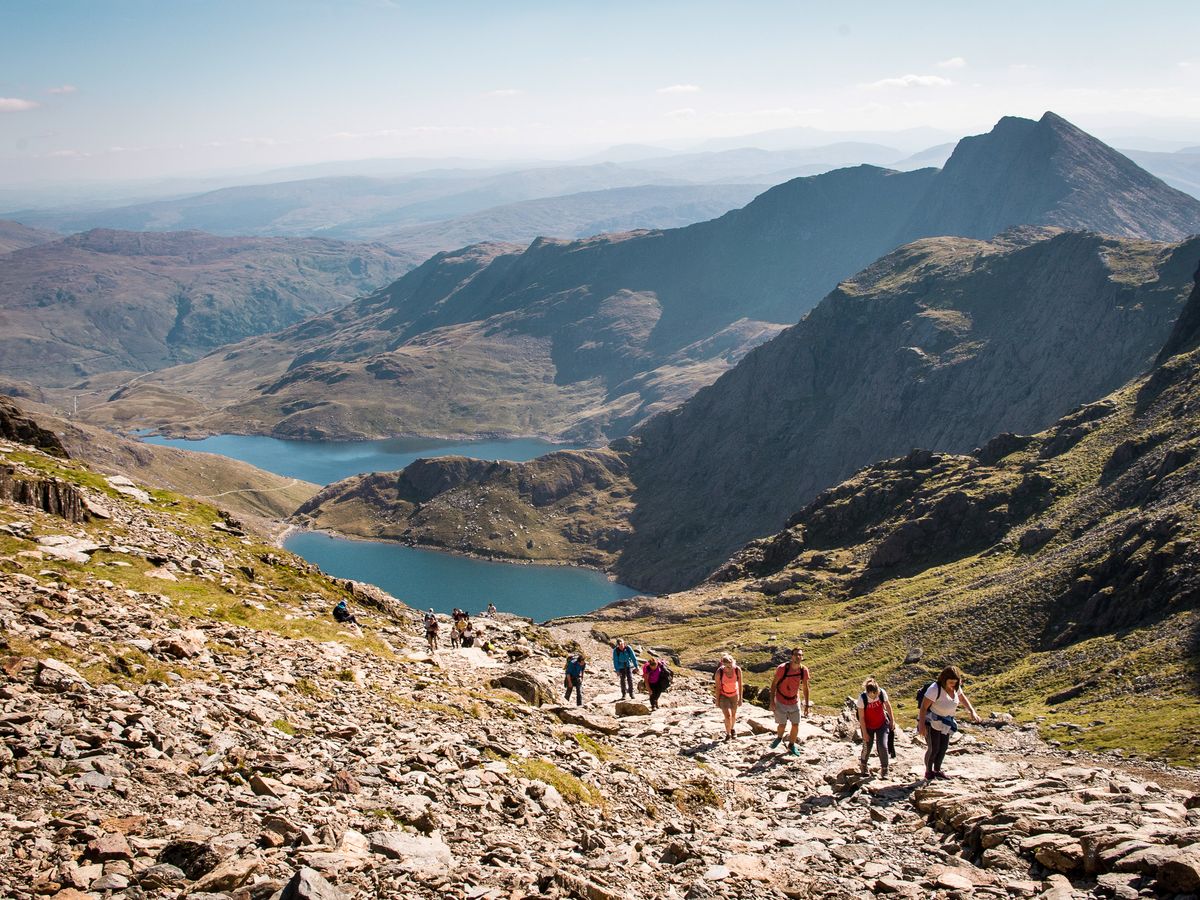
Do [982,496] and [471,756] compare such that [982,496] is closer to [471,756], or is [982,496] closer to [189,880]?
[471,756]

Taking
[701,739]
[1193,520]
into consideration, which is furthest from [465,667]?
[1193,520]

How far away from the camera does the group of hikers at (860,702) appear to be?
29.5 meters

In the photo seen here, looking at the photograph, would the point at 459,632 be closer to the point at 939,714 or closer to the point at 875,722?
the point at 875,722

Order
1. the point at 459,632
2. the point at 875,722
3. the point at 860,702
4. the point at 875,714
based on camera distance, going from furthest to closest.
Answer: the point at 459,632, the point at 860,702, the point at 875,722, the point at 875,714

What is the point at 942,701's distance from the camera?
1155 inches

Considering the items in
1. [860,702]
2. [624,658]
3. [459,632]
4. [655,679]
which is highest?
[860,702]

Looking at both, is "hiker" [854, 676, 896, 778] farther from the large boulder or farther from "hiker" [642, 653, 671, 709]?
the large boulder

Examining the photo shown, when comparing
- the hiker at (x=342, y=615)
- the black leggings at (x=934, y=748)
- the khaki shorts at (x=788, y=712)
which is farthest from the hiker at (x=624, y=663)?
the black leggings at (x=934, y=748)

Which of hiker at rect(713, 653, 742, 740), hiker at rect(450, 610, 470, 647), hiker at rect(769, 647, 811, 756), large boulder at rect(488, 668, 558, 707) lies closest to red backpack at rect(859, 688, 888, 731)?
hiker at rect(769, 647, 811, 756)

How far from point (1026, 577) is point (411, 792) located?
9980 cm

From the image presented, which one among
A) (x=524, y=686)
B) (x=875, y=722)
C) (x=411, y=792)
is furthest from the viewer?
A: (x=524, y=686)

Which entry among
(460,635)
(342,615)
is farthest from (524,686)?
(460,635)

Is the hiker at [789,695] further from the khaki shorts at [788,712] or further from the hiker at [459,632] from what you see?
the hiker at [459,632]

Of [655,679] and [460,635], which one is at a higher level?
[655,679]
